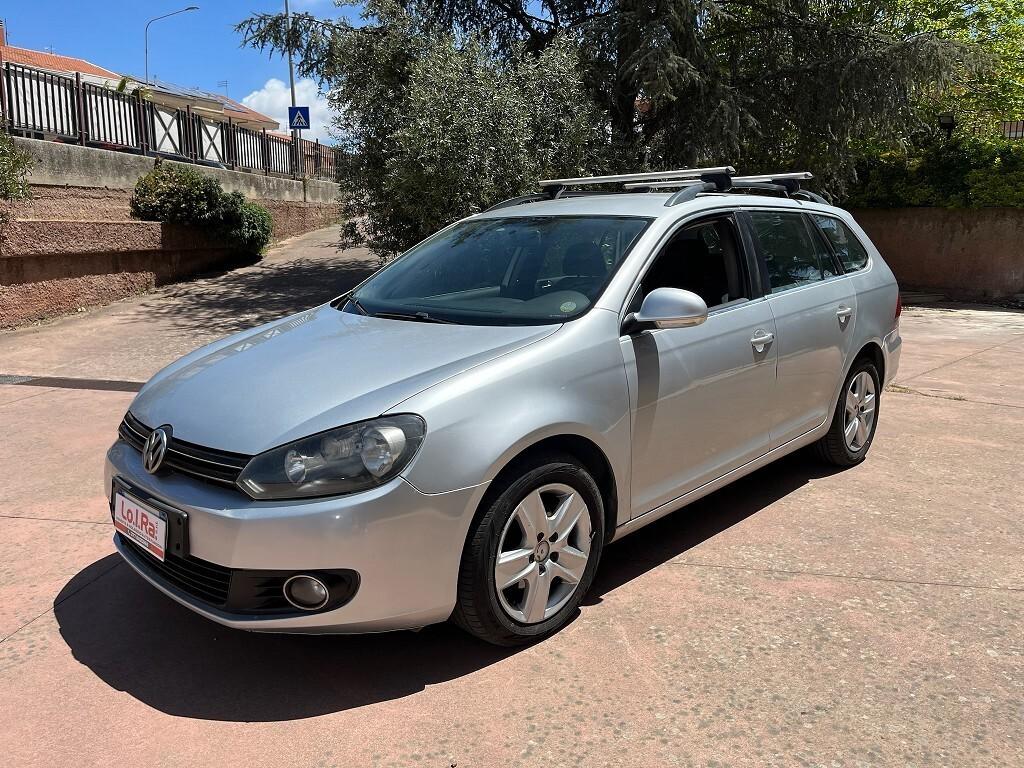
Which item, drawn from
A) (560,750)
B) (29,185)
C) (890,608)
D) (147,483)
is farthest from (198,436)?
(29,185)

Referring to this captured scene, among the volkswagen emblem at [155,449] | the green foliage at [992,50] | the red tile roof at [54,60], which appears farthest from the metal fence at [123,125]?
the red tile roof at [54,60]

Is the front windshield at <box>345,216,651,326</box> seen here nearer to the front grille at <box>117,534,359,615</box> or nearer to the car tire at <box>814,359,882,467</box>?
the front grille at <box>117,534,359,615</box>

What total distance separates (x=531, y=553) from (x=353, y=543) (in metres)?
0.69

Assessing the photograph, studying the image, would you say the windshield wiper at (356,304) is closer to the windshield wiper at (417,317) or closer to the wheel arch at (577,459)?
the windshield wiper at (417,317)

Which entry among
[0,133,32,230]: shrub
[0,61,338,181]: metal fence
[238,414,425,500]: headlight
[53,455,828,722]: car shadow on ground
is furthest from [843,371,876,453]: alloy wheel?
[0,61,338,181]: metal fence

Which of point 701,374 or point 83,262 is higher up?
point 83,262

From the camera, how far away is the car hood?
9.09 ft

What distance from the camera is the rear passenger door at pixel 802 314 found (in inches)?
168

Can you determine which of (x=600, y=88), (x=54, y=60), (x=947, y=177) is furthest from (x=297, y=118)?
(x=54, y=60)

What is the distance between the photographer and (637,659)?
302 centimetres

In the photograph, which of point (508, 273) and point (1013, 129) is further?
point (1013, 129)

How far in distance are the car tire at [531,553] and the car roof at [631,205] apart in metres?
1.38

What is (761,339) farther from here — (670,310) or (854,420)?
(854,420)

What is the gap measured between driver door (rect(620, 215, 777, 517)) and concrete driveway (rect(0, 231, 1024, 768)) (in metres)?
0.46
